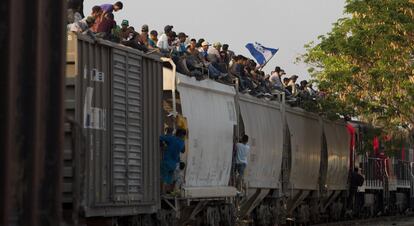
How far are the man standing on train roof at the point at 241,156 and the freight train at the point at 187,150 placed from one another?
0.20m

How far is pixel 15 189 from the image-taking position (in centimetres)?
463

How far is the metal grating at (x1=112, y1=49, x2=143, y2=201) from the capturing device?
12.1 m

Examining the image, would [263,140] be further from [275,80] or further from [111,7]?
[111,7]

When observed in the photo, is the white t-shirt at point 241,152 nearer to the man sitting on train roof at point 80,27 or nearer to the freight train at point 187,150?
the freight train at point 187,150

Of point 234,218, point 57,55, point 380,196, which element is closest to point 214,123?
point 234,218

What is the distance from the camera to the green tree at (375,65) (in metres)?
27.5

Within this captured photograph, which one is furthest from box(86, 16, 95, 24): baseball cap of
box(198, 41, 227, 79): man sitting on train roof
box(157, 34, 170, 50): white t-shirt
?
box(198, 41, 227, 79): man sitting on train roof

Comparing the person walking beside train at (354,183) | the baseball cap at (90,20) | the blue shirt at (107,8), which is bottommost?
the person walking beside train at (354,183)

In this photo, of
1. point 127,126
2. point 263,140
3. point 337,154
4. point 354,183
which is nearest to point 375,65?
point 337,154

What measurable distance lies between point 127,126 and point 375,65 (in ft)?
55.6

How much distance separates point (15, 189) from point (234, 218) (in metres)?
14.9

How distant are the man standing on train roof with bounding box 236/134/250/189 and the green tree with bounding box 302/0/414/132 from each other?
8.53 metres

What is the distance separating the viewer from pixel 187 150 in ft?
52.4

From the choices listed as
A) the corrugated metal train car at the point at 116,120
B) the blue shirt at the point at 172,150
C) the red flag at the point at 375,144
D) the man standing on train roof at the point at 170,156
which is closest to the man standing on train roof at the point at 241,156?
the man standing on train roof at the point at 170,156
